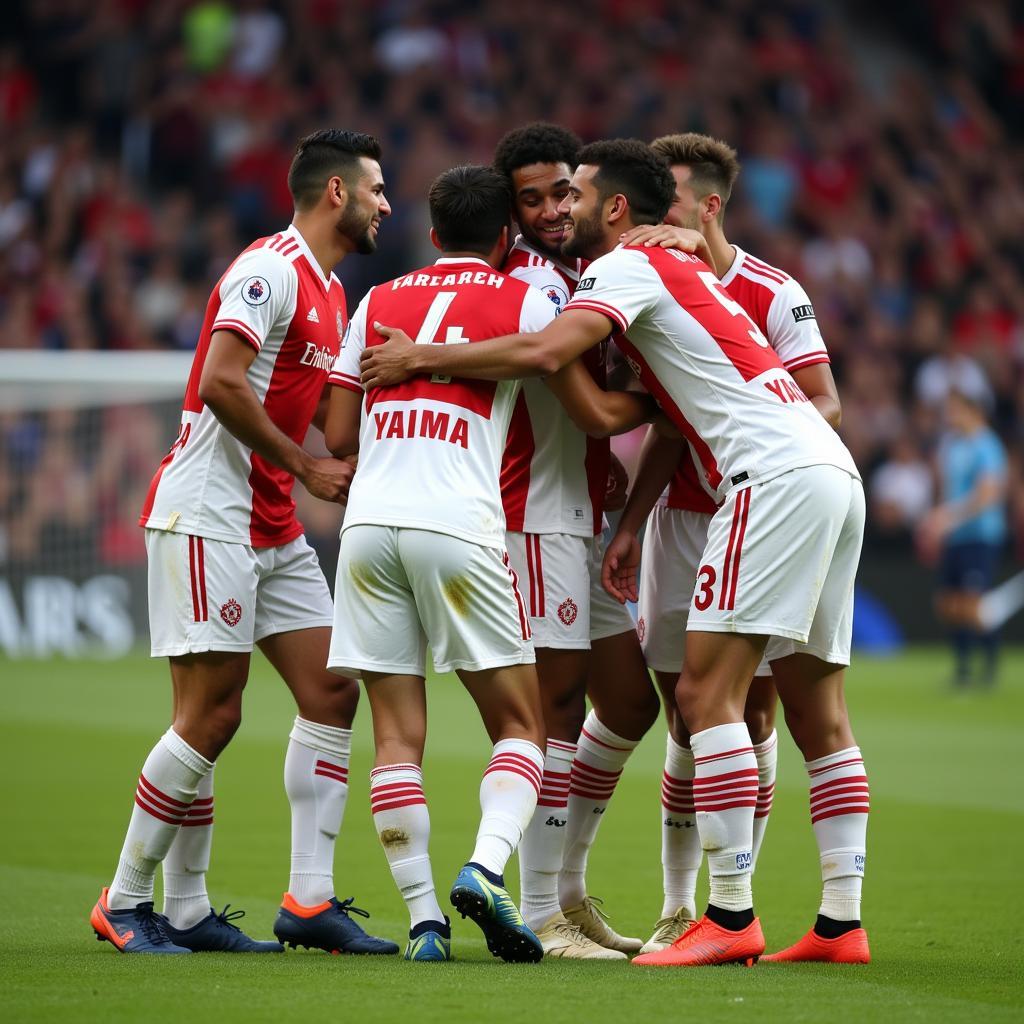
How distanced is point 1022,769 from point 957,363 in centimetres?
1078

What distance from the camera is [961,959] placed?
5016 mm

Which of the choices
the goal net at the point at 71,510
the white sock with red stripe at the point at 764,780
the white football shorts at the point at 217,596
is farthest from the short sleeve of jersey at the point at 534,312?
the goal net at the point at 71,510

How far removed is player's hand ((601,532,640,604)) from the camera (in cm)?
546

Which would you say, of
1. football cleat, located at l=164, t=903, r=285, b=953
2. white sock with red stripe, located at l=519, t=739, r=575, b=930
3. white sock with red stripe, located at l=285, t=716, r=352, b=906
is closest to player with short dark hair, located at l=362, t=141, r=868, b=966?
white sock with red stripe, located at l=519, t=739, r=575, b=930

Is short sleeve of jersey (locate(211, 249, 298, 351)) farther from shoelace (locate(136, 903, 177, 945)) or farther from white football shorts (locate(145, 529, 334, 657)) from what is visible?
shoelace (locate(136, 903, 177, 945))

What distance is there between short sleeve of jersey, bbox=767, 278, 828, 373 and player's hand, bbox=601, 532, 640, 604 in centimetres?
79

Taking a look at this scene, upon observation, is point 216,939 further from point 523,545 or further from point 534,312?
point 534,312

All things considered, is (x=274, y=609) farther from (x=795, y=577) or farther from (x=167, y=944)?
(x=795, y=577)

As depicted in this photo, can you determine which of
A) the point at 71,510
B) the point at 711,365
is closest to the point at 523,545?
the point at 711,365

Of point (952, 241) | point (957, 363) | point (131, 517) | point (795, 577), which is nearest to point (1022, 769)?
point (795, 577)

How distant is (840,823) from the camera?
516 centimetres

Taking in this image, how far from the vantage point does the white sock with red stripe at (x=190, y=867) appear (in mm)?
5367

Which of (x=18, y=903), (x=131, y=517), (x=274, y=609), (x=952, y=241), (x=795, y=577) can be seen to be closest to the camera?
(x=795, y=577)

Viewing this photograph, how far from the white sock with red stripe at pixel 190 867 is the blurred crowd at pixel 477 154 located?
10515mm
